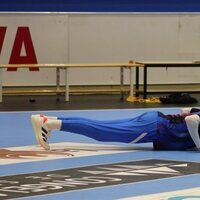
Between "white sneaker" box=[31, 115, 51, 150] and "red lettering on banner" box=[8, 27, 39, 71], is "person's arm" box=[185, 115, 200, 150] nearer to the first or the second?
"white sneaker" box=[31, 115, 51, 150]

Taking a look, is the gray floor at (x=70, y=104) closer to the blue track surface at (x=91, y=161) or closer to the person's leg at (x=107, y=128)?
the blue track surface at (x=91, y=161)

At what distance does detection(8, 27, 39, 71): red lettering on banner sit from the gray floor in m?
1.02

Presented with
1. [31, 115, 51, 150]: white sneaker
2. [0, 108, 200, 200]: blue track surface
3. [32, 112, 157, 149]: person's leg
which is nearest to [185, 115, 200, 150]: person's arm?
[0, 108, 200, 200]: blue track surface

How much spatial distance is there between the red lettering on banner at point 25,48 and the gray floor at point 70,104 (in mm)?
1020

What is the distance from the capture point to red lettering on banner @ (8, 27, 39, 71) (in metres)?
16.9

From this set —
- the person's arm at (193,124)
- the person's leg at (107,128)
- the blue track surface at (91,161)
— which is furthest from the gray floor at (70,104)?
the person's arm at (193,124)

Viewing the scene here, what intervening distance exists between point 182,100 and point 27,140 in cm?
634

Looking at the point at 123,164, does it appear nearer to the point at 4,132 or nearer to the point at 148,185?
the point at 148,185

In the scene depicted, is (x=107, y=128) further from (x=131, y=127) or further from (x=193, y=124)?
(x=193, y=124)

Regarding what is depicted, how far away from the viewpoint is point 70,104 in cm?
1466

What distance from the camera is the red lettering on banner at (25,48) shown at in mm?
16938

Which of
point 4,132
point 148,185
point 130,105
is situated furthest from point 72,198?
point 130,105

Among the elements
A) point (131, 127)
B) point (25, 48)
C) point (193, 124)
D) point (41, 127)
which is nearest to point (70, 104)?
point (25, 48)

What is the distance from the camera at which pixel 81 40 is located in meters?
17.4
